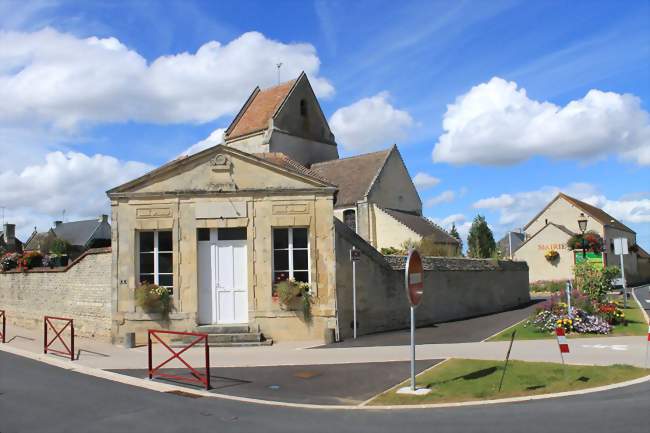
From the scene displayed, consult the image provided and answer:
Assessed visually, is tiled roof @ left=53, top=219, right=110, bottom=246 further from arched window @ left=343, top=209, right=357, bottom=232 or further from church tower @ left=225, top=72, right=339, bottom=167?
arched window @ left=343, top=209, right=357, bottom=232

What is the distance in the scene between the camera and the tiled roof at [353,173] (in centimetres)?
3422

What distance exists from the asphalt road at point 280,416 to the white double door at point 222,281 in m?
5.64

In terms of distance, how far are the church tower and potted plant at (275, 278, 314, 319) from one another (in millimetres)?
Answer: 23523

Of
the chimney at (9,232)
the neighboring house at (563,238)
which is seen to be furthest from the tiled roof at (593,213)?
the chimney at (9,232)

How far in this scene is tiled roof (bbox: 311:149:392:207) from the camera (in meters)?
34.2

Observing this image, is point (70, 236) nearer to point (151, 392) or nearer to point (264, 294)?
point (264, 294)

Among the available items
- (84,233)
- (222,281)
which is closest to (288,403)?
(222,281)

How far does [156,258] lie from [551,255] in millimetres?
36554

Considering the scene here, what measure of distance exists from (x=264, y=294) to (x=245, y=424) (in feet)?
25.0

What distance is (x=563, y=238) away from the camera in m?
44.2

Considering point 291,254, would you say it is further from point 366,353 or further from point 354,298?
point 366,353

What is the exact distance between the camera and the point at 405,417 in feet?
24.3

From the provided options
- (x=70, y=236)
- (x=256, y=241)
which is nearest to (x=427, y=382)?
(x=256, y=241)

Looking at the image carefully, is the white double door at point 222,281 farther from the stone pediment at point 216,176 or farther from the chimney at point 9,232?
the chimney at point 9,232
